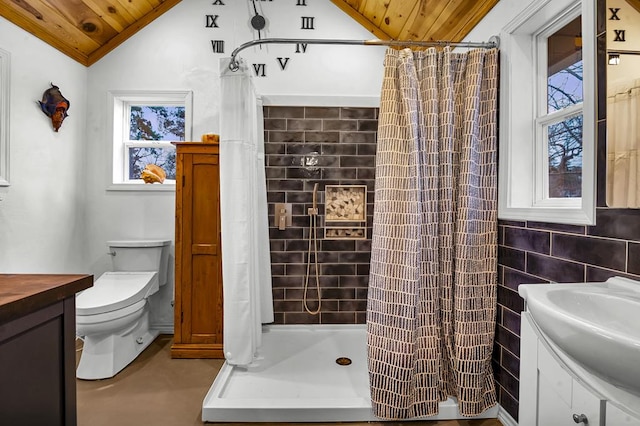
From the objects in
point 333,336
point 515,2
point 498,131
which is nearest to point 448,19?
point 515,2

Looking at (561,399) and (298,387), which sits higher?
(561,399)

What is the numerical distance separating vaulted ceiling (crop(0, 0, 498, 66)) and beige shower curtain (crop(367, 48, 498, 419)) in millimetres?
637

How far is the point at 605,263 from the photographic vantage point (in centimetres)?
110

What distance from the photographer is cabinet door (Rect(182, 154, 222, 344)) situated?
2.27 meters

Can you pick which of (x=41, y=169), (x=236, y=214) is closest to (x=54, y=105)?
(x=41, y=169)

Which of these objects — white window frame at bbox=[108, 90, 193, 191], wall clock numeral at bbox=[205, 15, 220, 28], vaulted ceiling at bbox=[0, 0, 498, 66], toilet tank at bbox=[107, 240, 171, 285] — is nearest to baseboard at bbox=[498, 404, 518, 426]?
vaulted ceiling at bbox=[0, 0, 498, 66]

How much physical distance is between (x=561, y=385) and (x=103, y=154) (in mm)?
3249

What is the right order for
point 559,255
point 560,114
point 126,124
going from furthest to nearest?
1. point 126,124
2. point 560,114
3. point 559,255

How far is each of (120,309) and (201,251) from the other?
0.61 metres

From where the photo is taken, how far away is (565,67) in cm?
150

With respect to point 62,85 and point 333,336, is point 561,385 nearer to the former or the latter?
point 333,336

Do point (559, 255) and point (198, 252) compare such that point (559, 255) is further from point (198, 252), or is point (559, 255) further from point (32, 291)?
point (198, 252)

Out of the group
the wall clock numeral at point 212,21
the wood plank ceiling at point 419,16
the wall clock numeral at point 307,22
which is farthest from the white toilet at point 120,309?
the wood plank ceiling at point 419,16

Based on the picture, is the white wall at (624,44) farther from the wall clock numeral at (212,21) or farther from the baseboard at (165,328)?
the baseboard at (165,328)
